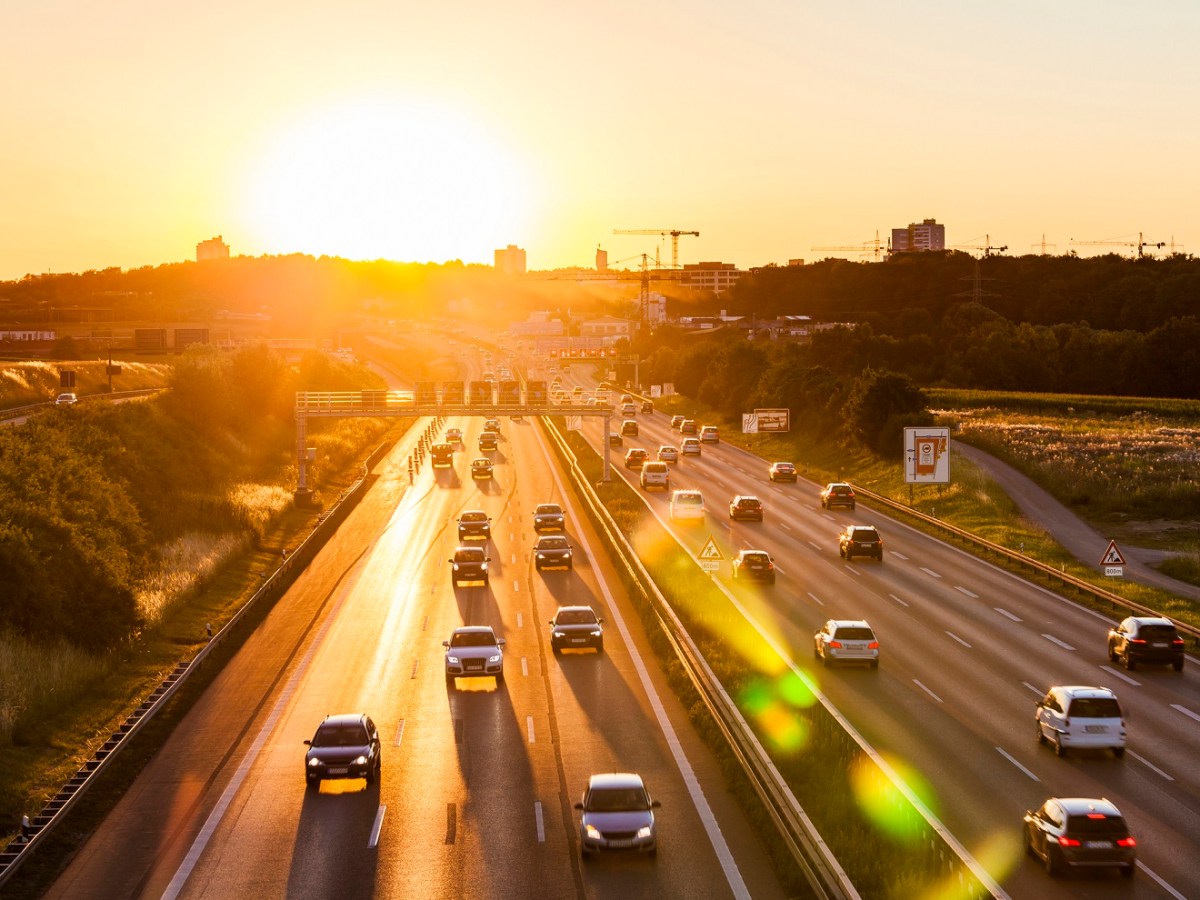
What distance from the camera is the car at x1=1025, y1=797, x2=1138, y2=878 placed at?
21062 millimetres

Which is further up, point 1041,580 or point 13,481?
point 13,481

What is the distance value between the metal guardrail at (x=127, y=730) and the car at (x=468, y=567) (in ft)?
22.3

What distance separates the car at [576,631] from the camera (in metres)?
39.6

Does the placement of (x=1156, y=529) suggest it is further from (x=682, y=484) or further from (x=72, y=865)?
(x=72, y=865)

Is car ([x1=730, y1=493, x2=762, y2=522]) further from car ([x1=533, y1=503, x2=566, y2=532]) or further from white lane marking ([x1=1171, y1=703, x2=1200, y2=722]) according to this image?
white lane marking ([x1=1171, y1=703, x2=1200, y2=722])

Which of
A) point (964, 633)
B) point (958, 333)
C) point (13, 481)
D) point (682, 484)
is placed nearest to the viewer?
point (964, 633)

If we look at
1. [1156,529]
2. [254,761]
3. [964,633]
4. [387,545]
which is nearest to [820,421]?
[1156,529]

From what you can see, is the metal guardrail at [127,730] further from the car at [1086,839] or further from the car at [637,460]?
the car at [637,460]

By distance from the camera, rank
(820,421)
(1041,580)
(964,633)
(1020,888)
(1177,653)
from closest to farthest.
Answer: (1020,888)
(1177,653)
(964,633)
(1041,580)
(820,421)

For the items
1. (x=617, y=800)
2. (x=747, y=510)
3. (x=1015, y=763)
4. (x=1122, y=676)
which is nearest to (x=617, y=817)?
(x=617, y=800)

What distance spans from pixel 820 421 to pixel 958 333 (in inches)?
2965

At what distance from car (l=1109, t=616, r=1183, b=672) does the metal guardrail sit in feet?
87.8

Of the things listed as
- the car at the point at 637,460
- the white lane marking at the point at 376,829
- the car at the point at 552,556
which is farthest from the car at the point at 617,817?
the car at the point at 637,460

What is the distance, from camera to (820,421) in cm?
11444
